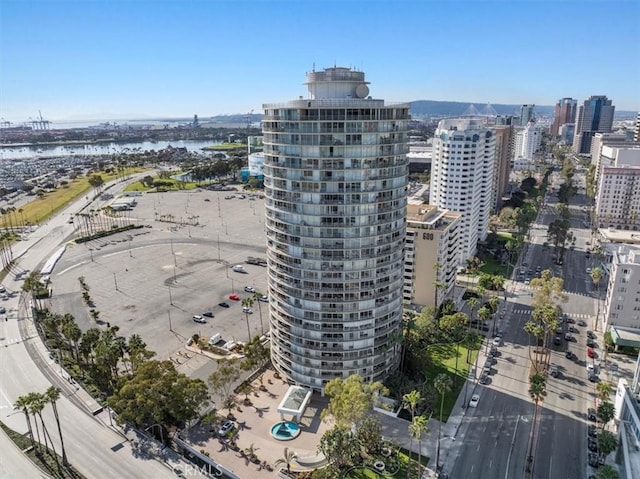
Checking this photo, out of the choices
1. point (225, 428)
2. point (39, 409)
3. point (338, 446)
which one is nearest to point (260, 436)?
point (225, 428)

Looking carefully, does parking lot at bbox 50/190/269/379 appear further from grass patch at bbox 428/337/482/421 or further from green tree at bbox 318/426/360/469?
grass patch at bbox 428/337/482/421

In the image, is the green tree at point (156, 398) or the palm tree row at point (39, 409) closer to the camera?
the palm tree row at point (39, 409)

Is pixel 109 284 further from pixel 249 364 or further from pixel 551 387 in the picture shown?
pixel 551 387

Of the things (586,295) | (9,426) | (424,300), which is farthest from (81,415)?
(586,295)

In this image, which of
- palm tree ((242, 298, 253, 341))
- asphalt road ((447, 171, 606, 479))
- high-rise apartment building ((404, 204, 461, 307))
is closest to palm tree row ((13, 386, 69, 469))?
palm tree ((242, 298, 253, 341))

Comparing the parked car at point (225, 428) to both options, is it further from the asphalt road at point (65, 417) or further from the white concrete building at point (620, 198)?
the white concrete building at point (620, 198)

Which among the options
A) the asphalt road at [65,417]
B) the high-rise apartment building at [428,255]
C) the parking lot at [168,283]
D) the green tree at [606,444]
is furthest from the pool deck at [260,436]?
the high-rise apartment building at [428,255]

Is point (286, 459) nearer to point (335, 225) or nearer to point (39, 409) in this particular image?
point (39, 409)
